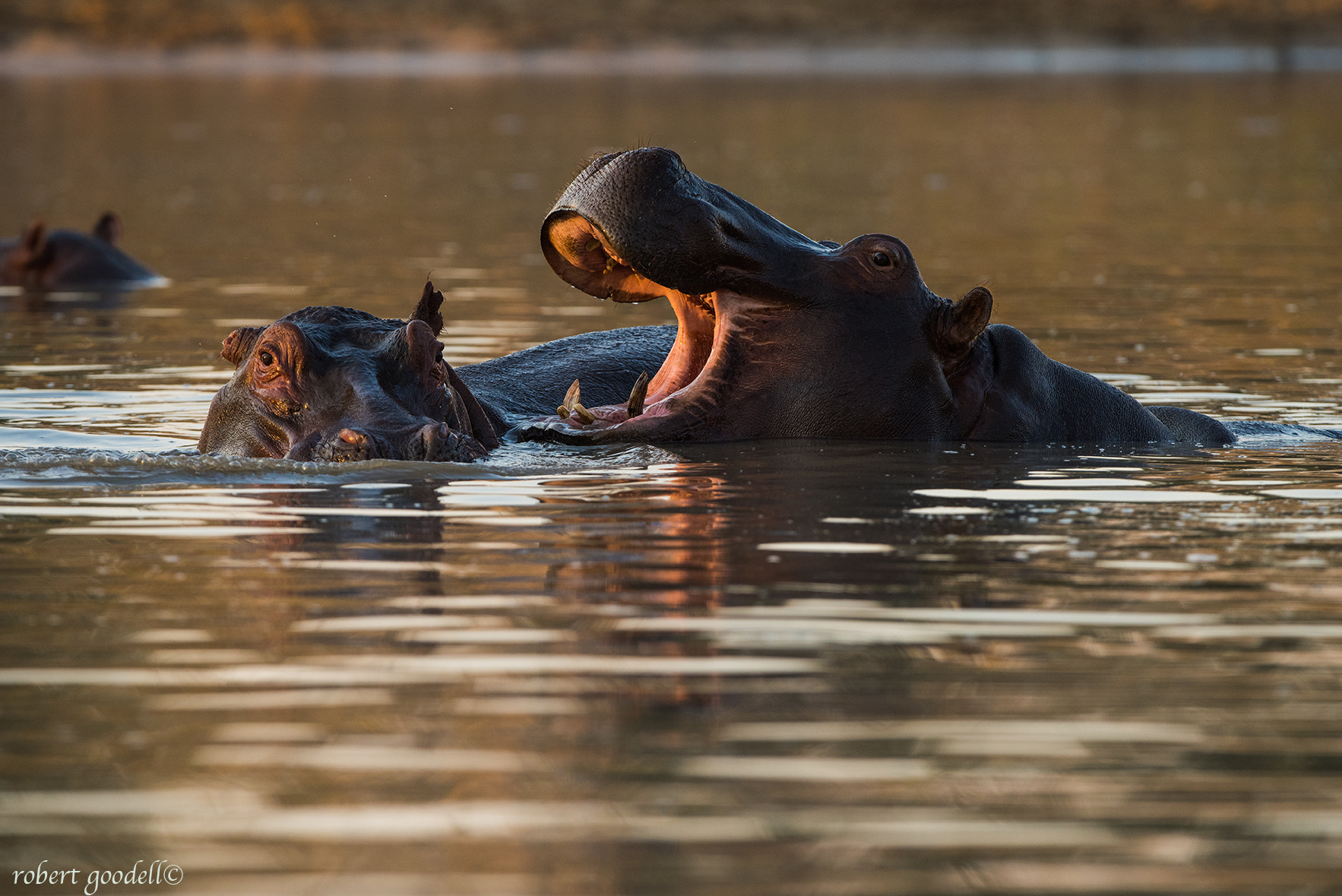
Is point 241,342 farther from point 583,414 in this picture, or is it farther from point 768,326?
point 768,326

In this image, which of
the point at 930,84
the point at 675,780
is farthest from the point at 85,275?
the point at 930,84

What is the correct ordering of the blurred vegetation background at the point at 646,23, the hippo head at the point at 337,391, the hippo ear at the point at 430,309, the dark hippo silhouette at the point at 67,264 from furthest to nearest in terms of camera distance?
the blurred vegetation background at the point at 646,23 → the dark hippo silhouette at the point at 67,264 → the hippo ear at the point at 430,309 → the hippo head at the point at 337,391

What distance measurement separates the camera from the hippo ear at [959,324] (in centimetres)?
815

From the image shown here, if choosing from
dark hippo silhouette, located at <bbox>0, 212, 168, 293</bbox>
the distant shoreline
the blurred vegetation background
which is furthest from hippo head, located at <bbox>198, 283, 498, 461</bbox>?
the blurred vegetation background

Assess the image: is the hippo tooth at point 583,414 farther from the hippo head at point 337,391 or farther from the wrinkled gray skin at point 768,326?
the hippo head at point 337,391

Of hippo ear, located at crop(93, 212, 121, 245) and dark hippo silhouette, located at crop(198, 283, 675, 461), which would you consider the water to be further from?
hippo ear, located at crop(93, 212, 121, 245)

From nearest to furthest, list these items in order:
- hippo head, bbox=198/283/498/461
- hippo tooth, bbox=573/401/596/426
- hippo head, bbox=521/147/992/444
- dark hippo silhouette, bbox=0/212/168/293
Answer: hippo head, bbox=198/283/498/461, hippo head, bbox=521/147/992/444, hippo tooth, bbox=573/401/596/426, dark hippo silhouette, bbox=0/212/168/293

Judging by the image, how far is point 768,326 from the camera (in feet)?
26.7

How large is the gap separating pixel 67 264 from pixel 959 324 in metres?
12.1

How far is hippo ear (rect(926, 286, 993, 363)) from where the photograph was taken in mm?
8148

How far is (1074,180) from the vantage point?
100.0 ft

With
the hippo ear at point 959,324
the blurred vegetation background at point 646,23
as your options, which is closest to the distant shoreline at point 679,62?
the blurred vegetation background at point 646,23

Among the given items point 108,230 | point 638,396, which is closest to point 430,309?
point 638,396

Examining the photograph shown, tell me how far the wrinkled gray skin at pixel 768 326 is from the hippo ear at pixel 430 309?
1.55 ft
